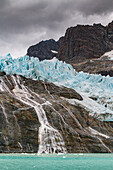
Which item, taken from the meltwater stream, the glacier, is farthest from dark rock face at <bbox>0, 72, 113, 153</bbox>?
the glacier

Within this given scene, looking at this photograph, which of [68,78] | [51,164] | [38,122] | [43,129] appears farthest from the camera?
[68,78]

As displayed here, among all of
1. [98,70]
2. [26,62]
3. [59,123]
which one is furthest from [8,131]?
[98,70]

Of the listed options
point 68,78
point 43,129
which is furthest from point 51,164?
point 68,78

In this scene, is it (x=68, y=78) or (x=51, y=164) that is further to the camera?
(x=68, y=78)

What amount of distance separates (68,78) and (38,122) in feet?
82.8

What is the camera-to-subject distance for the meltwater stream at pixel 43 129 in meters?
36.2

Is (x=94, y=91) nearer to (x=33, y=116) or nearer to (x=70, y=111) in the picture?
(x=70, y=111)

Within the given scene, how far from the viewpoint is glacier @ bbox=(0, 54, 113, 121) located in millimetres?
54106

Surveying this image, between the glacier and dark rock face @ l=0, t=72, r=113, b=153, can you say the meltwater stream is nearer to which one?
dark rock face @ l=0, t=72, r=113, b=153

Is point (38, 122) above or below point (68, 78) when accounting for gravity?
below

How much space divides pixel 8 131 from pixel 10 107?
469 cm

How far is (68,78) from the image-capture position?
6284cm

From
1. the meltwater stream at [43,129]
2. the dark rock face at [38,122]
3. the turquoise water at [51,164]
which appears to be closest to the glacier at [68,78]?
the dark rock face at [38,122]

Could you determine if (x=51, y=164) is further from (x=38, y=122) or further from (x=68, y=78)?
(x=68, y=78)
